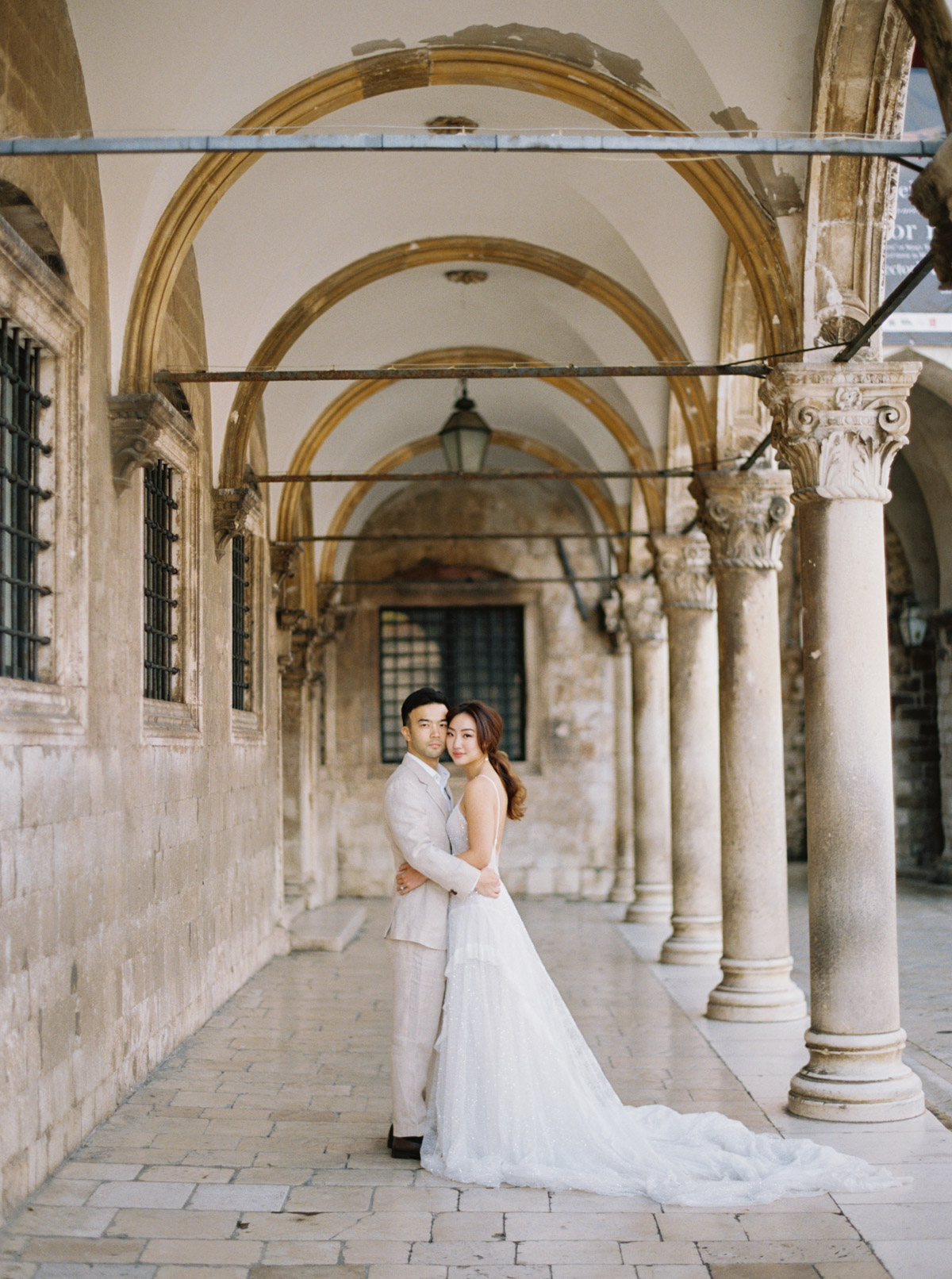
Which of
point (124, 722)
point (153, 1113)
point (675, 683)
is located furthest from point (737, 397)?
point (153, 1113)

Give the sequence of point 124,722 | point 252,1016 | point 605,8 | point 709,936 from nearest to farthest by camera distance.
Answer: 1. point 124,722
2. point 605,8
3. point 252,1016
4. point 709,936

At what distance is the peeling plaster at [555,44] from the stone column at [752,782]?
2606 mm

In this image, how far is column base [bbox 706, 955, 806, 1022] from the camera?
310 inches

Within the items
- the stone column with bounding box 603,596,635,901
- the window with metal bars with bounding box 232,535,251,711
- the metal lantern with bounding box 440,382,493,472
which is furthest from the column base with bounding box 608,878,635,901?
the window with metal bars with bounding box 232,535,251,711

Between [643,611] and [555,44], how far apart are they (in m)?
7.82

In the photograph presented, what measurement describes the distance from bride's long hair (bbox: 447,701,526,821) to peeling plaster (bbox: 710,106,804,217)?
3.01 metres

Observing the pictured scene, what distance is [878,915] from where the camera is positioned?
226 inches

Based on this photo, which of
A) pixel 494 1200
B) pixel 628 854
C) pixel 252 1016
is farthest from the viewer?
pixel 628 854

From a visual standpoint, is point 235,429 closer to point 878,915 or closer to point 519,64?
point 519,64

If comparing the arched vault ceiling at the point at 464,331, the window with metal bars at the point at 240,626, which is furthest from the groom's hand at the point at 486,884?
the arched vault ceiling at the point at 464,331

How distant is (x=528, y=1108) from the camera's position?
4.77 metres

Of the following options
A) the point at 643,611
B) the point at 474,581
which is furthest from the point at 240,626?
the point at 474,581

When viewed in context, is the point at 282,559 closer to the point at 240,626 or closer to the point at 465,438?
the point at 240,626

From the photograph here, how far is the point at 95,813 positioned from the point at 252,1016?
9.76 feet
